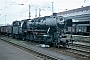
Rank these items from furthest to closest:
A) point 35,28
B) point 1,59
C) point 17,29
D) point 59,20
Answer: point 17,29, point 35,28, point 59,20, point 1,59

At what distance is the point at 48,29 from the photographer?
19828mm

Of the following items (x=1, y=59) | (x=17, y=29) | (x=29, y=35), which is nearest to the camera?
(x=1, y=59)

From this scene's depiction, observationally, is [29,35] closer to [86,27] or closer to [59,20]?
[59,20]

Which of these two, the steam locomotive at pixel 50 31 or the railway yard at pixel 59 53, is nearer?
the railway yard at pixel 59 53

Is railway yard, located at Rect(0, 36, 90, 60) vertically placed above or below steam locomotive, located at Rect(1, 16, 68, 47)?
below

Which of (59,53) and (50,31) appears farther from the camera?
(50,31)

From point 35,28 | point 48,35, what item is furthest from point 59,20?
point 35,28

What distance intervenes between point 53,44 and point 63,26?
246 centimetres

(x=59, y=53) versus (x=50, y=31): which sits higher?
(x=50, y=31)

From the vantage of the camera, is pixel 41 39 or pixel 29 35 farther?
pixel 29 35

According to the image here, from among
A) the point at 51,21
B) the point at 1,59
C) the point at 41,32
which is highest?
the point at 51,21

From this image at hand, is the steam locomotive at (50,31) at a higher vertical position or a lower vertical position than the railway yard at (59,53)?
higher

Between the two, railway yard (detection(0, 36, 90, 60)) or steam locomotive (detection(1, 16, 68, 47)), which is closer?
railway yard (detection(0, 36, 90, 60))

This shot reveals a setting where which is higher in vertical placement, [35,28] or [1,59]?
[35,28]
